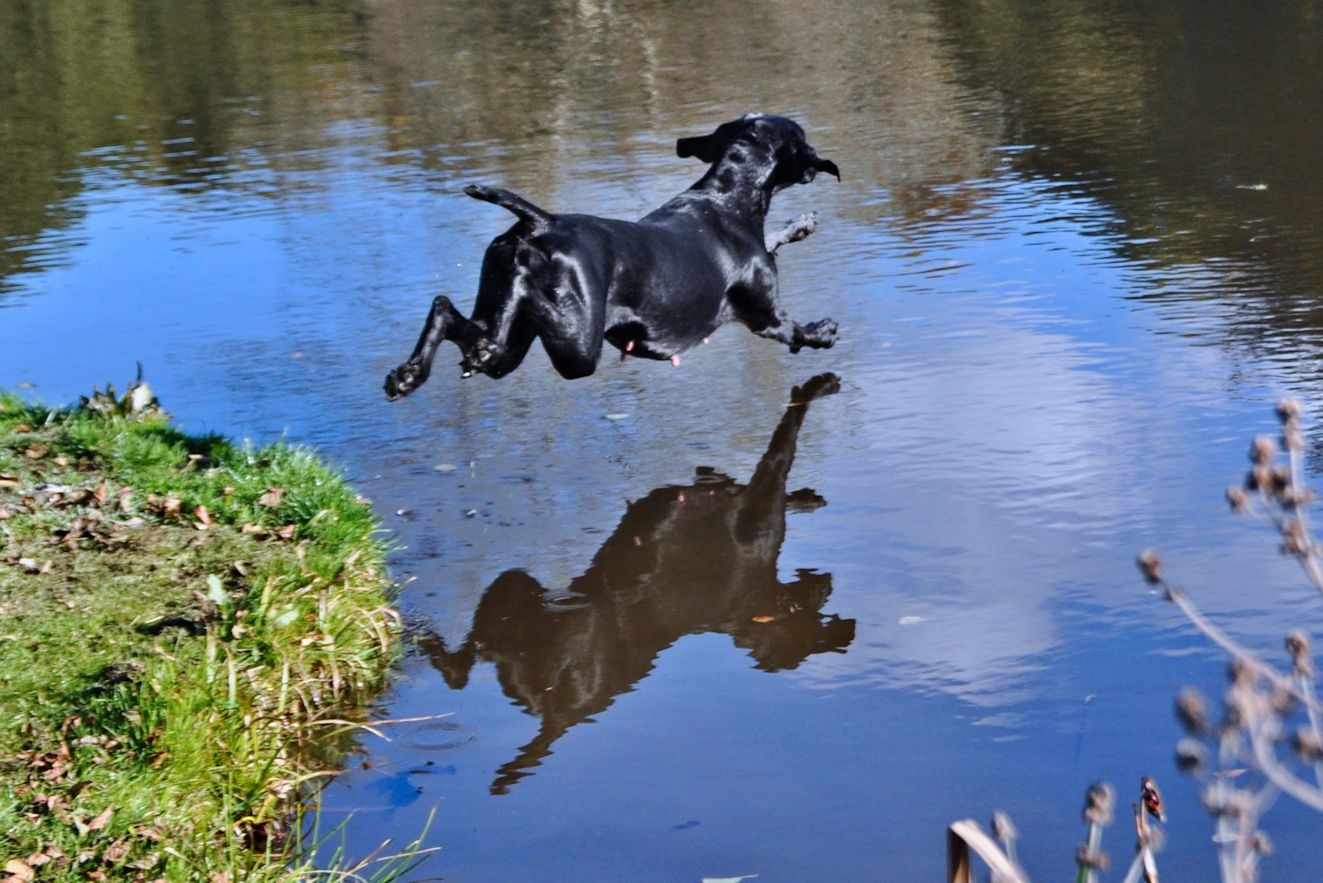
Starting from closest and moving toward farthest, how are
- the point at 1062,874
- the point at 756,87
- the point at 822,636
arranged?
the point at 1062,874 → the point at 822,636 → the point at 756,87

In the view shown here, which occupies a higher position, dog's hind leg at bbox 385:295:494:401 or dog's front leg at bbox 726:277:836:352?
dog's hind leg at bbox 385:295:494:401

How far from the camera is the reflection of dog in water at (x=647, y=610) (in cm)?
518

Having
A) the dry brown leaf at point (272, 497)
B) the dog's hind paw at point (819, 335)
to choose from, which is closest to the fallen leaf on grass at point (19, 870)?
the dry brown leaf at point (272, 497)

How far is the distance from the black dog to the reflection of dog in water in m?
0.79

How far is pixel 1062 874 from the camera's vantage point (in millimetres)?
3977

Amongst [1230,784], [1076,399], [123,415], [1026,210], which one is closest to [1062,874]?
[1230,784]

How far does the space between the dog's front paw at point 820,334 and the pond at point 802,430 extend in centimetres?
15

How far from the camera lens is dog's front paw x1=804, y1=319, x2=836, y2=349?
7.87m

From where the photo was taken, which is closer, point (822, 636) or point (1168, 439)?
point (822, 636)

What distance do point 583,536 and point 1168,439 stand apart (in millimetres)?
2329

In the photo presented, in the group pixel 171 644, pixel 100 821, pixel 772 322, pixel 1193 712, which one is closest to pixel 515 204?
pixel 772 322

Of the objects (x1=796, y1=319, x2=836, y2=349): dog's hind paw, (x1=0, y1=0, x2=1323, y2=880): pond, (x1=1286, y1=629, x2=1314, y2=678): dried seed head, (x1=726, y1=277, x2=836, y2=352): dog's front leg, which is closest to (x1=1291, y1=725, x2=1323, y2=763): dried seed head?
(x1=1286, y1=629, x2=1314, y2=678): dried seed head

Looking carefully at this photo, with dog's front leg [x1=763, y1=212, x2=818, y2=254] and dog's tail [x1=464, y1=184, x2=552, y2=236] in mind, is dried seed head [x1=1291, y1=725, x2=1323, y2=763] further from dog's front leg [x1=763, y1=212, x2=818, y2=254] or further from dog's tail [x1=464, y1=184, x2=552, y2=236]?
dog's front leg [x1=763, y1=212, x2=818, y2=254]

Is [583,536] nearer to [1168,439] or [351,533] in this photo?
[351,533]
